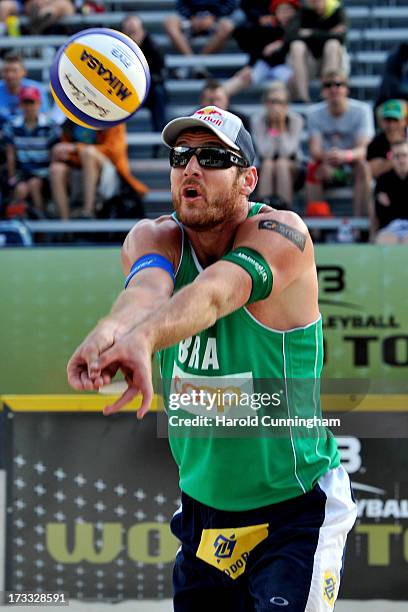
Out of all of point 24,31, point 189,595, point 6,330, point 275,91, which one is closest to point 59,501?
point 6,330

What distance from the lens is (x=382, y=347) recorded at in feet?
19.5

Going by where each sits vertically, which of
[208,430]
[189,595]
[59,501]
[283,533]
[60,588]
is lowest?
[60,588]

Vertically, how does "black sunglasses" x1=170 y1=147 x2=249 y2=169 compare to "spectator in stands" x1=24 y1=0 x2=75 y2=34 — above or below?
below

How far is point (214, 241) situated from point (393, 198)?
4.30 meters

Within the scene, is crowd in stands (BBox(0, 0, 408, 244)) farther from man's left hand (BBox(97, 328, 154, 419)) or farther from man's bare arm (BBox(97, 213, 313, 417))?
man's left hand (BBox(97, 328, 154, 419))

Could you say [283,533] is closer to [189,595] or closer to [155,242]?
[189,595]

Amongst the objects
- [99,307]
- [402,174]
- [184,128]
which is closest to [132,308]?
[184,128]

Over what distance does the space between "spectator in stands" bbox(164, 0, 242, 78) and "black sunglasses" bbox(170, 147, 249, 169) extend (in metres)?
6.91

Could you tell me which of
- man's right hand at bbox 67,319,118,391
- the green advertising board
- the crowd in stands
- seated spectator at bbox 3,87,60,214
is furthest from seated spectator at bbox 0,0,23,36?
man's right hand at bbox 67,319,118,391

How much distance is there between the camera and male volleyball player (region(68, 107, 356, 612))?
10.2 ft

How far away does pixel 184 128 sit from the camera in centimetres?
325

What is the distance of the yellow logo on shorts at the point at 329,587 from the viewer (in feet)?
10.3

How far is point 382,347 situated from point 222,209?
301 cm

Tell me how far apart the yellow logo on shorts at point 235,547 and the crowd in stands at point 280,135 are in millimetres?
4129
